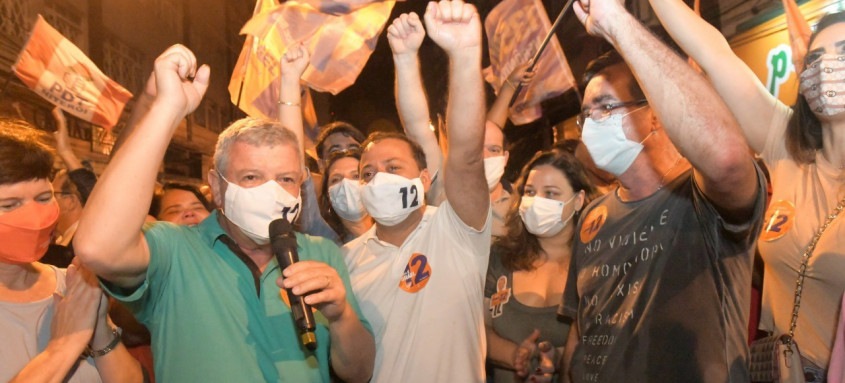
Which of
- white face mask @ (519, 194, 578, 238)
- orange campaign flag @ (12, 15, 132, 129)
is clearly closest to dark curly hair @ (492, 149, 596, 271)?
white face mask @ (519, 194, 578, 238)

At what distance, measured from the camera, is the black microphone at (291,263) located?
6.82ft

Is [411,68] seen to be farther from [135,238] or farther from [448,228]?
[135,238]

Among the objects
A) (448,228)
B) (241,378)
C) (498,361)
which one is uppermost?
(448,228)

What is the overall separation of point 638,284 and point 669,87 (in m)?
0.78

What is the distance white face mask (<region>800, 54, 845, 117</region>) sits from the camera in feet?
8.06

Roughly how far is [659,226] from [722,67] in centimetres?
69

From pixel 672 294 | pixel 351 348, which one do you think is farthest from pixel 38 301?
pixel 672 294

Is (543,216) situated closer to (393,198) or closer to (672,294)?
(393,198)

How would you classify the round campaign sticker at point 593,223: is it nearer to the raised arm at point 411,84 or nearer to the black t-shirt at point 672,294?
the black t-shirt at point 672,294

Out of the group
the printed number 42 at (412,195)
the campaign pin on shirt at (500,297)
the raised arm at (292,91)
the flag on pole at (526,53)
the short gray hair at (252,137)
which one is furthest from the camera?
the flag on pole at (526,53)

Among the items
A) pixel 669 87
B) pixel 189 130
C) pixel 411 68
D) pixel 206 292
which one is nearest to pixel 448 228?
pixel 411 68

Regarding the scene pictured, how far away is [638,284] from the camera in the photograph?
249 centimetres

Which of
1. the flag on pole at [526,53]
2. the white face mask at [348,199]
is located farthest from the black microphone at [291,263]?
the flag on pole at [526,53]

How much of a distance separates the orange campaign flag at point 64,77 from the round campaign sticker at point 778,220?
4225mm
